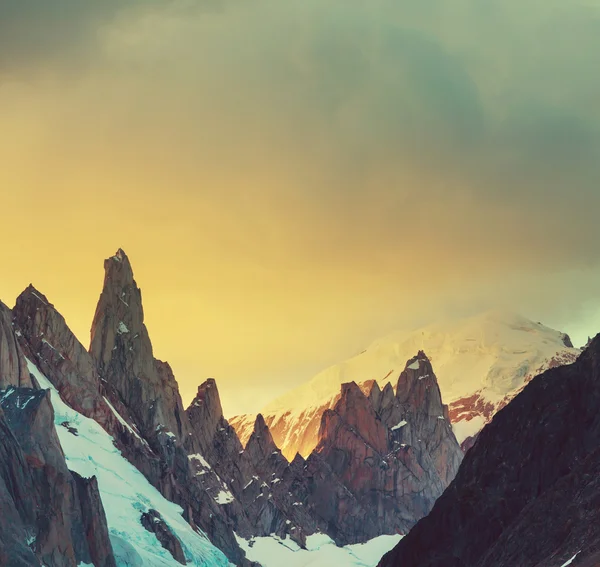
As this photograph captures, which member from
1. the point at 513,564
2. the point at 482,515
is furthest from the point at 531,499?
the point at 513,564

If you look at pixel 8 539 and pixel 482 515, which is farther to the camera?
pixel 8 539

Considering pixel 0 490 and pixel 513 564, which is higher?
pixel 0 490

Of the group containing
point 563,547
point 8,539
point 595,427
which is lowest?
point 563,547

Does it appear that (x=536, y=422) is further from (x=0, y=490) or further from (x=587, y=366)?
(x=0, y=490)

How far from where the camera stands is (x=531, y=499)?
465ft

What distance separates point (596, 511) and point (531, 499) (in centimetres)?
2561

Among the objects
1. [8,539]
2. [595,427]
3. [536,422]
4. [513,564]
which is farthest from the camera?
[8,539]

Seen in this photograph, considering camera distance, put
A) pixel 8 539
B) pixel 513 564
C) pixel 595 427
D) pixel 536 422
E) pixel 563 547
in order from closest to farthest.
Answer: pixel 563 547 → pixel 513 564 → pixel 595 427 → pixel 536 422 → pixel 8 539

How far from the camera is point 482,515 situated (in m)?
148

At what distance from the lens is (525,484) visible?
145750 mm

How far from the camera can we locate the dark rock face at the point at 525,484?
127 meters

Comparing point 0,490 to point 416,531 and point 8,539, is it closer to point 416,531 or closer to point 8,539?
point 8,539

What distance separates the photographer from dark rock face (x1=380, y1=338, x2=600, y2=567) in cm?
12694

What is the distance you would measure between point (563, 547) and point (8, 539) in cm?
9124
